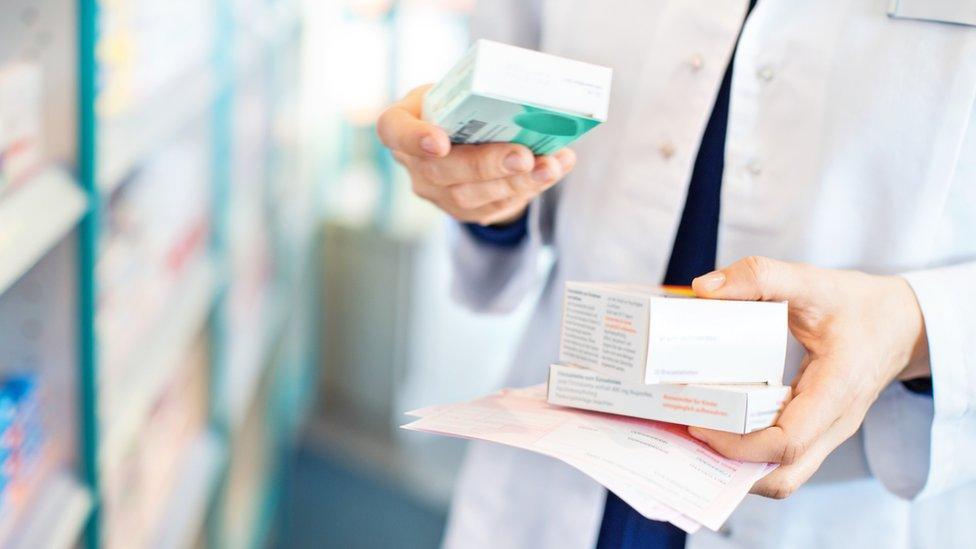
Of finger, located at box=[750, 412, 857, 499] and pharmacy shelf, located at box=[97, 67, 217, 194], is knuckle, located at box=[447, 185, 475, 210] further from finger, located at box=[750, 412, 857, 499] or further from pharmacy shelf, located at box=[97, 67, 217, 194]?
pharmacy shelf, located at box=[97, 67, 217, 194]

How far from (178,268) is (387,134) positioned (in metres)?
0.99

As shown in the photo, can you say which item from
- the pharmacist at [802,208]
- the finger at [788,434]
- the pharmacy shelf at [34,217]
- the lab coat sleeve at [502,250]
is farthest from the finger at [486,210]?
the pharmacy shelf at [34,217]

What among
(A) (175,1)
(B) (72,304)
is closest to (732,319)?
(B) (72,304)

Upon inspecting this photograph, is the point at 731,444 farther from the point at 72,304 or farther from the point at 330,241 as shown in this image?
the point at 330,241

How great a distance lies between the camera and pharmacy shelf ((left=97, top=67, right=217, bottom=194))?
1206mm

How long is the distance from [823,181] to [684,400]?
0.92 feet

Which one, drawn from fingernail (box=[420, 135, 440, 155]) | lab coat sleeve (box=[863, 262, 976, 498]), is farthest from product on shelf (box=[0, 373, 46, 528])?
lab coat sleeve (box=[863, 262, 976, 498])

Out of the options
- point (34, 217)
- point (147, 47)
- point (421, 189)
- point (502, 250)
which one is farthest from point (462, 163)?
point (147, 47)

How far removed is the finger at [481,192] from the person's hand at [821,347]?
22cm

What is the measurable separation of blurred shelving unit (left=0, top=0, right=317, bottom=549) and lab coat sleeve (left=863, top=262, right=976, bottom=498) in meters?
0.88

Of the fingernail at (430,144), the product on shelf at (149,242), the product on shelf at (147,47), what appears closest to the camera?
the fingernail at (430,144)

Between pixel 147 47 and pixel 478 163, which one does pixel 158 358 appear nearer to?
pixel 147 47

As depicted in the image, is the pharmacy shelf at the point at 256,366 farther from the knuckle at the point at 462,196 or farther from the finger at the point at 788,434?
the finger at the point at 788,434

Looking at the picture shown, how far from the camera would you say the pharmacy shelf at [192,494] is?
162 cm
